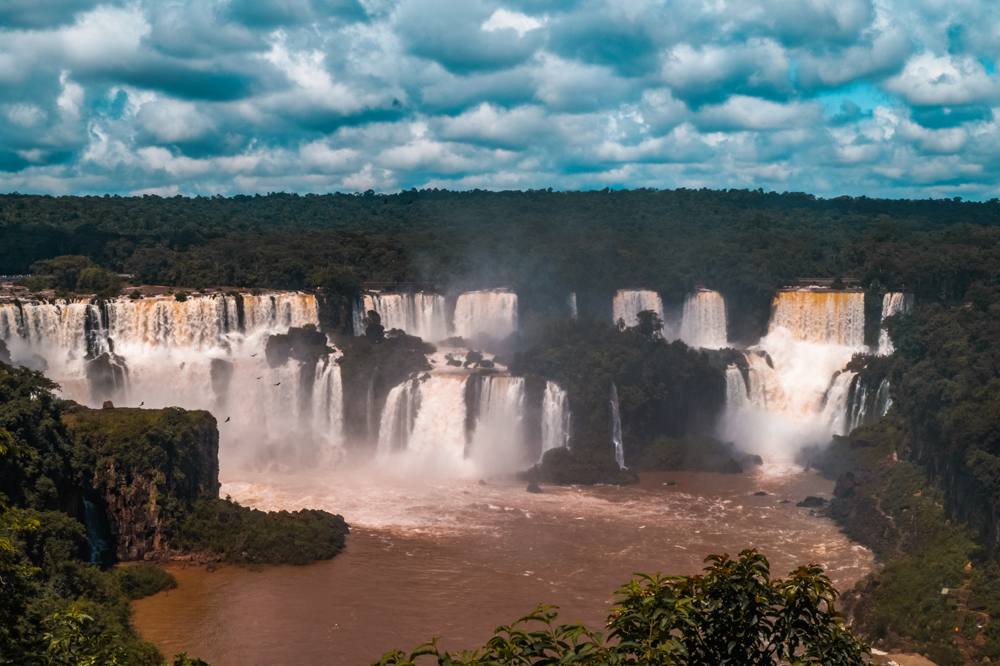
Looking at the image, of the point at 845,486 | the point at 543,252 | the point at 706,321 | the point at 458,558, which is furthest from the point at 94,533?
the point at 543,252

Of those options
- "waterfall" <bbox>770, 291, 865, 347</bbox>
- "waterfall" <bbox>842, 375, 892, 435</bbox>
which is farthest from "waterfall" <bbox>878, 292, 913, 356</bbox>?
"waterfall" <bbox>842, 375, 892, 435</bbox>

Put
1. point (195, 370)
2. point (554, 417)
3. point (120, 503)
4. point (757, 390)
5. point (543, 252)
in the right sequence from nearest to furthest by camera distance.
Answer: point (120, 503) < point (554, 417) < point (195, 370) < point (757, 390) < point (543, 252)

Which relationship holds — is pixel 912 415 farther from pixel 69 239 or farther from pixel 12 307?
pixel 69 239

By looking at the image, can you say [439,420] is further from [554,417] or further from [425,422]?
[554,417]

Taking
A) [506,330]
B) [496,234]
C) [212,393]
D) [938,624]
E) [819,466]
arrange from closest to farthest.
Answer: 1. [938,624]
2. [819,466]
3. [212,393]
4. [506,330]
5. [496,234]

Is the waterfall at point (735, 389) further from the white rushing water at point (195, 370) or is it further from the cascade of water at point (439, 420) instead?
the white rushing water at point (195, 370)

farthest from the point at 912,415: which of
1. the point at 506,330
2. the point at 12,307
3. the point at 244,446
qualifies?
the point at 12,307

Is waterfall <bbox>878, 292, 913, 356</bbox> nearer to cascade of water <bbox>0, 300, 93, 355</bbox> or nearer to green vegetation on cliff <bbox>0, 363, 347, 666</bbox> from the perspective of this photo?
green vegetation on cliff <bbox>0, 363, 347, 666</bbox>
